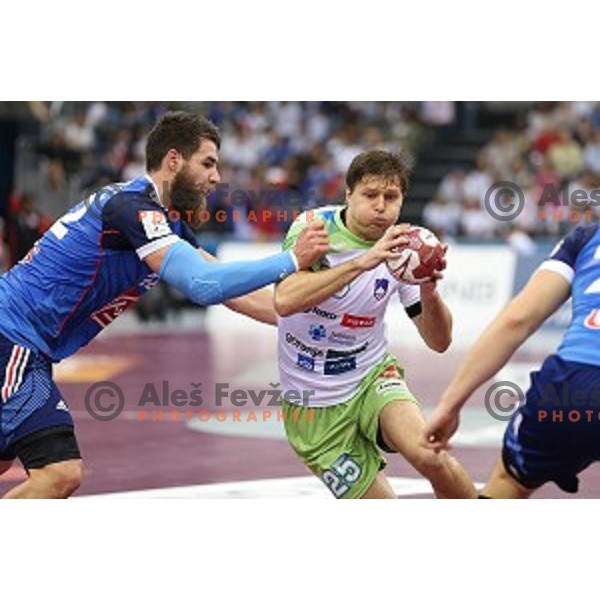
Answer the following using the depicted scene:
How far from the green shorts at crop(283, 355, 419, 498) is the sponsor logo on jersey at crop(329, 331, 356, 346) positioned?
220mm

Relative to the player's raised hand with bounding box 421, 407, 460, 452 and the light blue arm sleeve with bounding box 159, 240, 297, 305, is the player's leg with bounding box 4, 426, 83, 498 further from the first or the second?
the player's raised hand with bounding box 421, 407, 460, 452

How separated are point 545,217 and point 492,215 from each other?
4.54ft

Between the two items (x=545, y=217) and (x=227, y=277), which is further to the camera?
(x=545, y=217)

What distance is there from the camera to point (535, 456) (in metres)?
6.68

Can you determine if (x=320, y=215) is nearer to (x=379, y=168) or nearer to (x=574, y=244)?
(x=379, y=168)

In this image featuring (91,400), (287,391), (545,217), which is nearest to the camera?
(287,391)

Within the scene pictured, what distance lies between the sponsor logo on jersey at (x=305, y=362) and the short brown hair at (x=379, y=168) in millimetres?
1021

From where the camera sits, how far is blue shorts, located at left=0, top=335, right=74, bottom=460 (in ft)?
26.5

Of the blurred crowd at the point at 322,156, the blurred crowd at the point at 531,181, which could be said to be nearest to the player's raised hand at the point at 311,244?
the blurred crowd at the point at 322,156

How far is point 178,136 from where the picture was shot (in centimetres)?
852

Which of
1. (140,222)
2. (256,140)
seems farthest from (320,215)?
(256,140)

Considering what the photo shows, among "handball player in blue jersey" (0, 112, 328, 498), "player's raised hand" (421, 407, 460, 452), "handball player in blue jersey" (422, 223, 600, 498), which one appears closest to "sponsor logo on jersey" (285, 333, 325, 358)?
"handball player in blue jersey" (0, 112, 328, 498)
